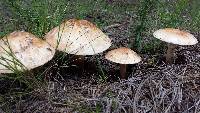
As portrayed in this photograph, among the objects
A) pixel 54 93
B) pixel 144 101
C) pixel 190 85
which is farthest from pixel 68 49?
pixel 190 85

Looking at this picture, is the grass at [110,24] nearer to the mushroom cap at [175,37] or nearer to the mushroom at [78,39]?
the mushroom at [78,39]

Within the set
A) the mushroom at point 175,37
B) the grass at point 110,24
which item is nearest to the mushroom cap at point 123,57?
the grass at point 110,24

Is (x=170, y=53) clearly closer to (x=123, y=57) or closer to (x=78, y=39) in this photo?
(x=123, y=57)

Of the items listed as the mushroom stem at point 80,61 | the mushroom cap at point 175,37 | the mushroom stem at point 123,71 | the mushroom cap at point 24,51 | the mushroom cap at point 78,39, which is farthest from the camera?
the mushroom stem at point 80,61

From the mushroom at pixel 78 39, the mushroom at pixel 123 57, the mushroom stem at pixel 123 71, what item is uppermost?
the mushroom at pixel 78 39

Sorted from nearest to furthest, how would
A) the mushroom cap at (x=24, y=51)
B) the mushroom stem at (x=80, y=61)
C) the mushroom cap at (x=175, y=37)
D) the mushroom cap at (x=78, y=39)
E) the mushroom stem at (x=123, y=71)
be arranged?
1. the mushroom cap at (x=24, y=51)
2. the mushroom cap at (x=78, y=39)
3. the mushroom cap at (x=175, y=37)
4. the mushroom stem at (x=123, y=71)
5. the mushroom stem at (x=80, y=61)

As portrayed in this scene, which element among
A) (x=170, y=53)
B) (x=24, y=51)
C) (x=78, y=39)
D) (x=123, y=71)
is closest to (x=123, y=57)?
(x=123, y=71)

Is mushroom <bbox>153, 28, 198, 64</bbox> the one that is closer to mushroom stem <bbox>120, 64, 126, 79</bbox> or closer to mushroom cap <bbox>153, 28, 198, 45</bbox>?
mushroom cap <bbox>153, 28, 198, 45</bbox>

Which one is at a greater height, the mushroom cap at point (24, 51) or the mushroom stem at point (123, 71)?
the mushroom cap at point (24, 51)
